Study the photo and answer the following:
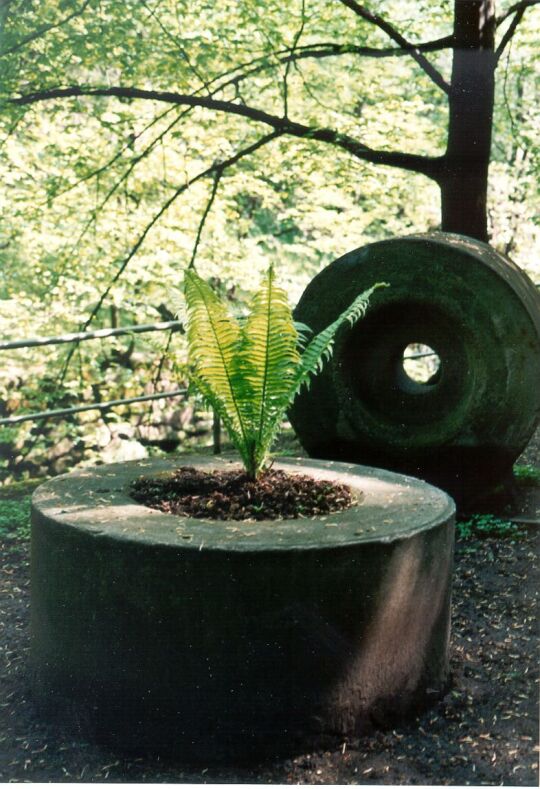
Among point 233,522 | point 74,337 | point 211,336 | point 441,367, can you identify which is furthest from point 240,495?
point 74,337

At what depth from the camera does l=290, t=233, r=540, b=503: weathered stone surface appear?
212 inches

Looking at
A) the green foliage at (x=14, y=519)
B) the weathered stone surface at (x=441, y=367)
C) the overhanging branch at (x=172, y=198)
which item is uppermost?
the overhanging branch at (x=172, y=198)

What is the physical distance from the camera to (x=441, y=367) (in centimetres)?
578

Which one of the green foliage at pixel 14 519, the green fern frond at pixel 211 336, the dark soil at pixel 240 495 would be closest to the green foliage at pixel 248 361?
the green fern frond at pixel 211 336

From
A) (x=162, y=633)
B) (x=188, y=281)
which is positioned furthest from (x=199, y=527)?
(x=188, y=281)

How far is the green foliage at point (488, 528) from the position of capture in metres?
5.34

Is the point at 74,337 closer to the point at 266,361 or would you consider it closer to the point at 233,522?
the point at 266,361

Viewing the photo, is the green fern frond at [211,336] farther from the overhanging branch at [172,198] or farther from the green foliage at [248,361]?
the overhanging branch at [172,198]

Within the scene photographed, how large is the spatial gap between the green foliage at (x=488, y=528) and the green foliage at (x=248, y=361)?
7.19ft

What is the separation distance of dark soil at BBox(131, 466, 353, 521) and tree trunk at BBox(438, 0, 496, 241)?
3.84 m

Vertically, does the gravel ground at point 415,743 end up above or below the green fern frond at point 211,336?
below

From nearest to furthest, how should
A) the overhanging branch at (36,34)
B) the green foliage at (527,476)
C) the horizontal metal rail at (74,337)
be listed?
the horizontal metal rail at (74,337) → the green foliage at (527,476) → the overhanging branch at (36,34)

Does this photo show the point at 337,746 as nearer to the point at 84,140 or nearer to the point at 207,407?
the point at 207,407

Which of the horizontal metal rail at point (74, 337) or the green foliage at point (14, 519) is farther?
the green foliage at point (14, 519)
